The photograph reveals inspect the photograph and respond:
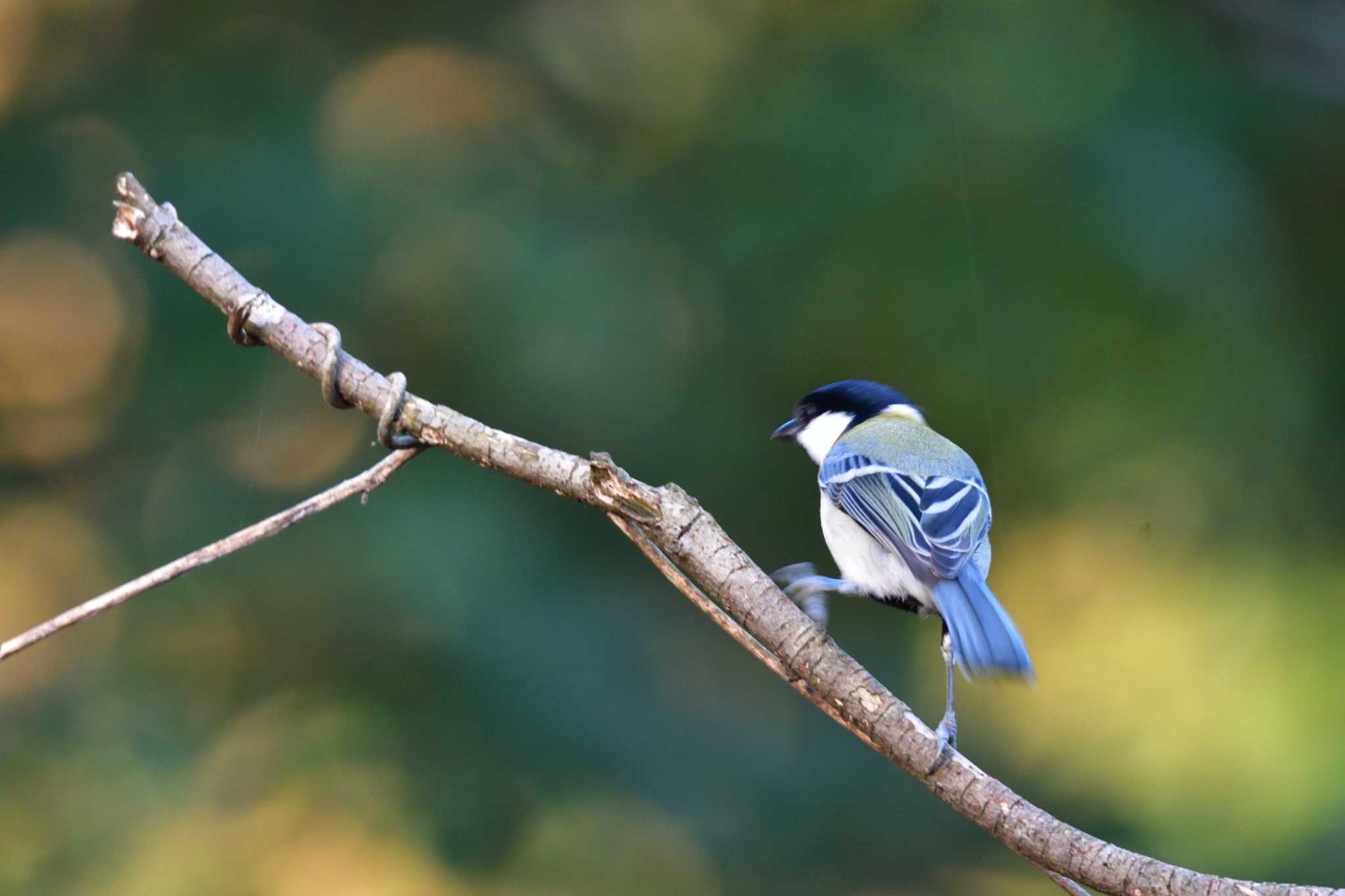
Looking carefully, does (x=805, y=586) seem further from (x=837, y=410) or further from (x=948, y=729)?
(x=837, y=410)

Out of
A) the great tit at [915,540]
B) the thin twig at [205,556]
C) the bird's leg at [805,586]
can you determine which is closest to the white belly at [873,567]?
the great tit at [915,540]

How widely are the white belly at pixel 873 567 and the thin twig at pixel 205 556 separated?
0.75 m

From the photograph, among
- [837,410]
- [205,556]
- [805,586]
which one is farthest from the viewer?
[837,410]

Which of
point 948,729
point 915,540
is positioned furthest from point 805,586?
point 948,729

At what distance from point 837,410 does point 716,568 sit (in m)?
1.16

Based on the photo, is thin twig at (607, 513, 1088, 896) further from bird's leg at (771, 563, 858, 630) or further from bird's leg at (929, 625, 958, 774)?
bird's leg at (771, 563, 858, 630)

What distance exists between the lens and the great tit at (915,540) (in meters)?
1.30

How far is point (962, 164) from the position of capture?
9.17ft

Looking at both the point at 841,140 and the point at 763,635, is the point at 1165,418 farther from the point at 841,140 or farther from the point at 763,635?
the point at 763,635

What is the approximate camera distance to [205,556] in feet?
3.02

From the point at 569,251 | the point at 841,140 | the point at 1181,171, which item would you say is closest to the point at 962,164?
the point at 841,140

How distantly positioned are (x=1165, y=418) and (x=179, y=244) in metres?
2.30

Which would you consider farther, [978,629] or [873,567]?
[873,567]

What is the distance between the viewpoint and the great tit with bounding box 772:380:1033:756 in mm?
1298
